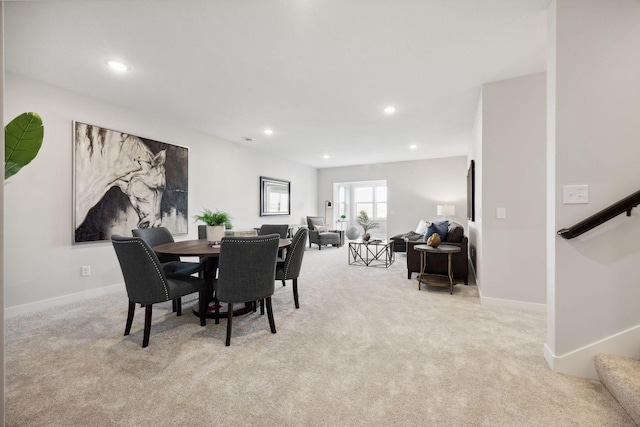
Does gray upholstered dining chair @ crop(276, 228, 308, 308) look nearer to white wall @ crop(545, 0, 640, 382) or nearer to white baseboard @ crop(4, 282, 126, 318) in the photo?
white wall @ crop(545, 0, 640, 382)

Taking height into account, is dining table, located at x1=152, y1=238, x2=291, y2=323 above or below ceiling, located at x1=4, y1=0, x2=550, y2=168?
below

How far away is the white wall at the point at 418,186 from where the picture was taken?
7609mm

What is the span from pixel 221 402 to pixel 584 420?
191 centimetres

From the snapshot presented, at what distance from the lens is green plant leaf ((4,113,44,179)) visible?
143cm

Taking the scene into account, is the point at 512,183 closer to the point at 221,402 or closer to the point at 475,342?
the point at 475,342

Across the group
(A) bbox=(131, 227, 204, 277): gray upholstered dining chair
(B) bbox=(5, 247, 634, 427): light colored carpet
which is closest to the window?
(B) bbox=(5, 247, 634, 427): light colored carpet

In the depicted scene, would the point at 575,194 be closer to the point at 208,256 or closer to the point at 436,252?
the point at 436,252

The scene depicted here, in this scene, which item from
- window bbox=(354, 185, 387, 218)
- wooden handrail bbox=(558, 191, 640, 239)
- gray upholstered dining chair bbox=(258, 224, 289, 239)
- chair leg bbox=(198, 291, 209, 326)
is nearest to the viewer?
wooden handrail bbox=(558, 191, 640, 239)

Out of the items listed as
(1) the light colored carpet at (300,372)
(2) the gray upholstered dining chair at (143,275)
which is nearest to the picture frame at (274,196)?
(1) the light colored carpet at (300,372)

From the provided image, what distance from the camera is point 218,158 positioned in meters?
5.43

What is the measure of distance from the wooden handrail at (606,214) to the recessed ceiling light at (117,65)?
3943 millimetres

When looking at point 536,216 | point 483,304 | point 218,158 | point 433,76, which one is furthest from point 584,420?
point 218,158

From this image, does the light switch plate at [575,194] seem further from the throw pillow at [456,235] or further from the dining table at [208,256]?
the throw pillow at [456,235]

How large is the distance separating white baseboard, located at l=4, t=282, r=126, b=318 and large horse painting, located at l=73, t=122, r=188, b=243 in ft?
2.17
